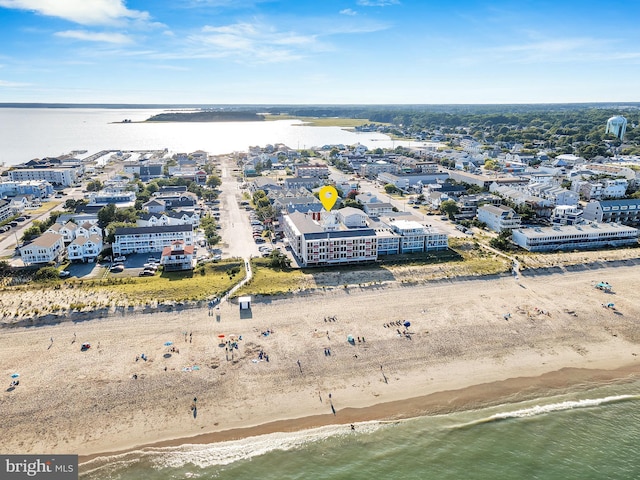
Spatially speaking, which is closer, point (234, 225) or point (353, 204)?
point (234, 225)

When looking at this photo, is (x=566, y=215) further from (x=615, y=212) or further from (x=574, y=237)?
(x=574, y=237)

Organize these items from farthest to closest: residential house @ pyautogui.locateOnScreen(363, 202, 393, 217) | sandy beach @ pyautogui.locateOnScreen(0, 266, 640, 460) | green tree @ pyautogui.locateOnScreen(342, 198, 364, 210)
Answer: green tree @ pyautogui.locateOnScreen(342, 198, 364, 210)
residential house @ pyautogui.locateOnScreen(363, 202, 393, 217)
sandy beach @ pyautogui.locateOnScreen(0, 266, 640, 460)

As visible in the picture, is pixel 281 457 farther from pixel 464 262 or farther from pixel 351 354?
pixel 464 262

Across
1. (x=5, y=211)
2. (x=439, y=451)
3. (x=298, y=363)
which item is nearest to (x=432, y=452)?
(x=439, y=451)

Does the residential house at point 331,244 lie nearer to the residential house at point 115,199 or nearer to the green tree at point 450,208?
the green tree at point 450,208

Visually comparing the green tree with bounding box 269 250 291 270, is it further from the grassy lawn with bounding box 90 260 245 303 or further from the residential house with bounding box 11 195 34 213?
the residential house with bounding box 11 195 34 213

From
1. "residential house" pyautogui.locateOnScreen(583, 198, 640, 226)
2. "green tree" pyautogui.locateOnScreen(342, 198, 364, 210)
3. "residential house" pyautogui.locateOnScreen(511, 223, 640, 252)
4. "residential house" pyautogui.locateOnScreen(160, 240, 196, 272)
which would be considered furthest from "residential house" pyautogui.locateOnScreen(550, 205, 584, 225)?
"residential house" pyautogui.locateOnScreen(160, 240, 196, 272)
